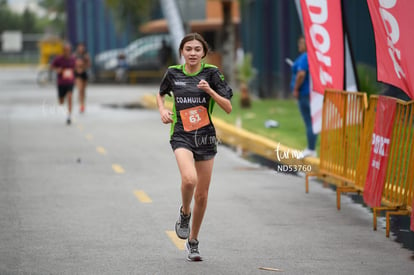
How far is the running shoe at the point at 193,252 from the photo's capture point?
29.8ft

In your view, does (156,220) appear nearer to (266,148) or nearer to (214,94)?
(214,94)

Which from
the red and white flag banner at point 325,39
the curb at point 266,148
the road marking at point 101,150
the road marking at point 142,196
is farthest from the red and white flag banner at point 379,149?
the road marking at point 101,150

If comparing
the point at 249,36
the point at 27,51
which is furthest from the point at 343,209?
the point at 27,51

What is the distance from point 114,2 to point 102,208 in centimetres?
3086

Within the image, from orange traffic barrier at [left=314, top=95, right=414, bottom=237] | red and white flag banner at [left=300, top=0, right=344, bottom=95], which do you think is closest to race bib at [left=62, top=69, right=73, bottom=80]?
orange traffic barrier at [left=314, top=95, right=414, bottom=237]

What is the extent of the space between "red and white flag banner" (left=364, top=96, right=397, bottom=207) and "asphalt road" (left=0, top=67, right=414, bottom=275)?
0.33 metres

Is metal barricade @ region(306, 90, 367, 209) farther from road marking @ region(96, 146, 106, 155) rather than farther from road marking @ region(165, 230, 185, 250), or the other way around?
road marking @ region(96, 146, 106, 155)

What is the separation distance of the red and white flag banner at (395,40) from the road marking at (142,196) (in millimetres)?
3296

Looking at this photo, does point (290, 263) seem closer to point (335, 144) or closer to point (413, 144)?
point (413, 144)

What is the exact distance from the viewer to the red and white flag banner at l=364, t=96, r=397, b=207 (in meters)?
10.9

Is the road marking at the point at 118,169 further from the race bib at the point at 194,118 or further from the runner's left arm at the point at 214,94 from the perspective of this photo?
the runner's left arm at the point at 214,94

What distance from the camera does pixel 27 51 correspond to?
11494 centimetres

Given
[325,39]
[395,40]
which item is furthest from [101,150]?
[395,40]

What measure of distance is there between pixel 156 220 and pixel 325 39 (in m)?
3.36
